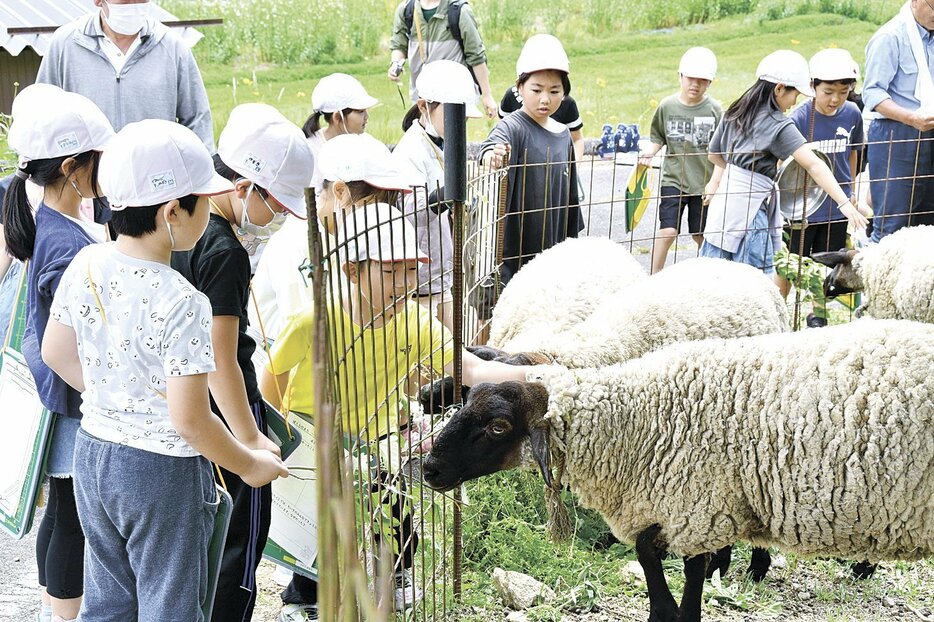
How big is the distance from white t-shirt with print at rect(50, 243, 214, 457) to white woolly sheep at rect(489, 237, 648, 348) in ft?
6.54

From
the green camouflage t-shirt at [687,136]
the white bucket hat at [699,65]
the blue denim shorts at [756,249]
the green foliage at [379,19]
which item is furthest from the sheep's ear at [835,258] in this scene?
the green foliage at [379,19]

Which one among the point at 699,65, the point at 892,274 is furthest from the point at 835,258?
the point at 699,65

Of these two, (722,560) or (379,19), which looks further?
(379,19)

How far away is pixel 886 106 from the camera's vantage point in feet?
18.2

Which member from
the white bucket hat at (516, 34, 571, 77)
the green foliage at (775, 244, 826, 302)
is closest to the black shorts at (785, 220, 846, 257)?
the green foliage at (775, 244, 826, 302)

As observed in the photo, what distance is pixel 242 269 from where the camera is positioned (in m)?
2.42

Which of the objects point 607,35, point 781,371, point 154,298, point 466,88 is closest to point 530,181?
point 466,88

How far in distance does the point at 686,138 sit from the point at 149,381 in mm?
4793

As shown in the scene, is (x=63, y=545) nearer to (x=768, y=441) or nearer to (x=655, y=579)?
(x=655, y=579)

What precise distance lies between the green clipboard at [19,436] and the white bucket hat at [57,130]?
0.42 m

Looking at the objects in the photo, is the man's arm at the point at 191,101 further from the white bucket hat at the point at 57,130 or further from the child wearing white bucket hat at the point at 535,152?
the white bucket hat at the point at 57,130

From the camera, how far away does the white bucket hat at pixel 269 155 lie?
250 cm

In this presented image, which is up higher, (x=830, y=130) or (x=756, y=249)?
(x=830, y=130)

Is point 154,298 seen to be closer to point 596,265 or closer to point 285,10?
point 596,265
